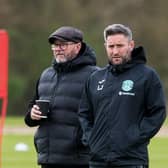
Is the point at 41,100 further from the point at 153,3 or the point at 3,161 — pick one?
the point at 153,3

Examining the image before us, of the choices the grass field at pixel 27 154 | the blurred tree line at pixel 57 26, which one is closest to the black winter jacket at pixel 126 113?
the grass field at pixel 27 154

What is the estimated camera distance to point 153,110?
25.2 feet

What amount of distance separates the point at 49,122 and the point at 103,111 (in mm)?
1115

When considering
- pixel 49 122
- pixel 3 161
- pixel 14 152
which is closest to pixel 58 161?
pixel 49 122

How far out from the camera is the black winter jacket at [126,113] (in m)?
7.55

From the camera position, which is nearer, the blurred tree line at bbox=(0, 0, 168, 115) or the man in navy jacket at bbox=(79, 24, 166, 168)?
the man in navy jacket at bbox=(79, 24, 166, 168)

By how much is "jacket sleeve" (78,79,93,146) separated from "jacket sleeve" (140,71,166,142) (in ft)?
1.66

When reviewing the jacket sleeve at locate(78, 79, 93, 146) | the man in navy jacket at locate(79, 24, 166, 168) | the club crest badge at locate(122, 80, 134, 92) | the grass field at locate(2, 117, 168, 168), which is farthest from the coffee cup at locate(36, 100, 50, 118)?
the grass field at locate(2, 117, 168, 168)

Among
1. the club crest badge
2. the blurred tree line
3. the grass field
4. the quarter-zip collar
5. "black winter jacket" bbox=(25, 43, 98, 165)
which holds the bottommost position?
the blurred tree line

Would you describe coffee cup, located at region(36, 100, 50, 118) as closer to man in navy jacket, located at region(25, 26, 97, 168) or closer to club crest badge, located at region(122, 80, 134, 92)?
man in navy jacket, located at region(25, 26, 97, 168)

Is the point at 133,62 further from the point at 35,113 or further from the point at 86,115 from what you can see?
the point at 35,113

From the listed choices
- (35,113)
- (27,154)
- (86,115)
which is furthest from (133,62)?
(27,154)

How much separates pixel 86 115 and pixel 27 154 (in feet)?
42.1

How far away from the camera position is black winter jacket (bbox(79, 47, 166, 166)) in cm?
755
